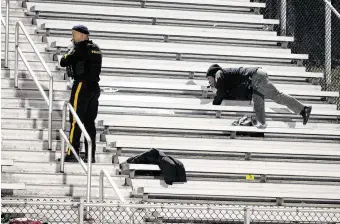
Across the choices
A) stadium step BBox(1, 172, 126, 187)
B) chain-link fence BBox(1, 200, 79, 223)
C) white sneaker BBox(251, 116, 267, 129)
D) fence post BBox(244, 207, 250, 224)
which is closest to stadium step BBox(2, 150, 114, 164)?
stadium step BBox(1, 172, 126, 187)

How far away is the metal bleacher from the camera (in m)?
11.8

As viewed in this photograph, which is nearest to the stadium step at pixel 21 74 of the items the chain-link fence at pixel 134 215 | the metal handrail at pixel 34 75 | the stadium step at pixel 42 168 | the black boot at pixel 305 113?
the metal handrail at pixel 34 75

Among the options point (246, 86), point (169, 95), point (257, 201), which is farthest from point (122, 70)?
point (257, 201)

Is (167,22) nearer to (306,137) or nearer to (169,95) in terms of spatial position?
(169,95)

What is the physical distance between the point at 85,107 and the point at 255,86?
239 cm

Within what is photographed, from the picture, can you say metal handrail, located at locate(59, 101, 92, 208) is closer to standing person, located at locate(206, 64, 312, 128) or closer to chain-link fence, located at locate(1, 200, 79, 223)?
chain-link fence, located at locate(1, 200, 79, 223)

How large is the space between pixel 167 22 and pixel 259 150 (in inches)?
117

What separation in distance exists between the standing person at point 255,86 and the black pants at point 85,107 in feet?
6.12

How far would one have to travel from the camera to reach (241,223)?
11453mm

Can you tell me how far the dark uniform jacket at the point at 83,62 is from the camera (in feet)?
38.2

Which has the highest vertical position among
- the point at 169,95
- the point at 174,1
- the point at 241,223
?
the point at 174,1

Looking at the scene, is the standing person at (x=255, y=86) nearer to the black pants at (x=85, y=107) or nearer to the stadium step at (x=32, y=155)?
the black pants at (x=85, y=107)

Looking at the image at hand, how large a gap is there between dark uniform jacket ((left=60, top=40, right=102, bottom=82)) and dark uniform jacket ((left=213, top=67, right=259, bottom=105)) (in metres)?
1.84

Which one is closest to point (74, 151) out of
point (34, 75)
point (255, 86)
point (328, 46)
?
point (34, 75)
